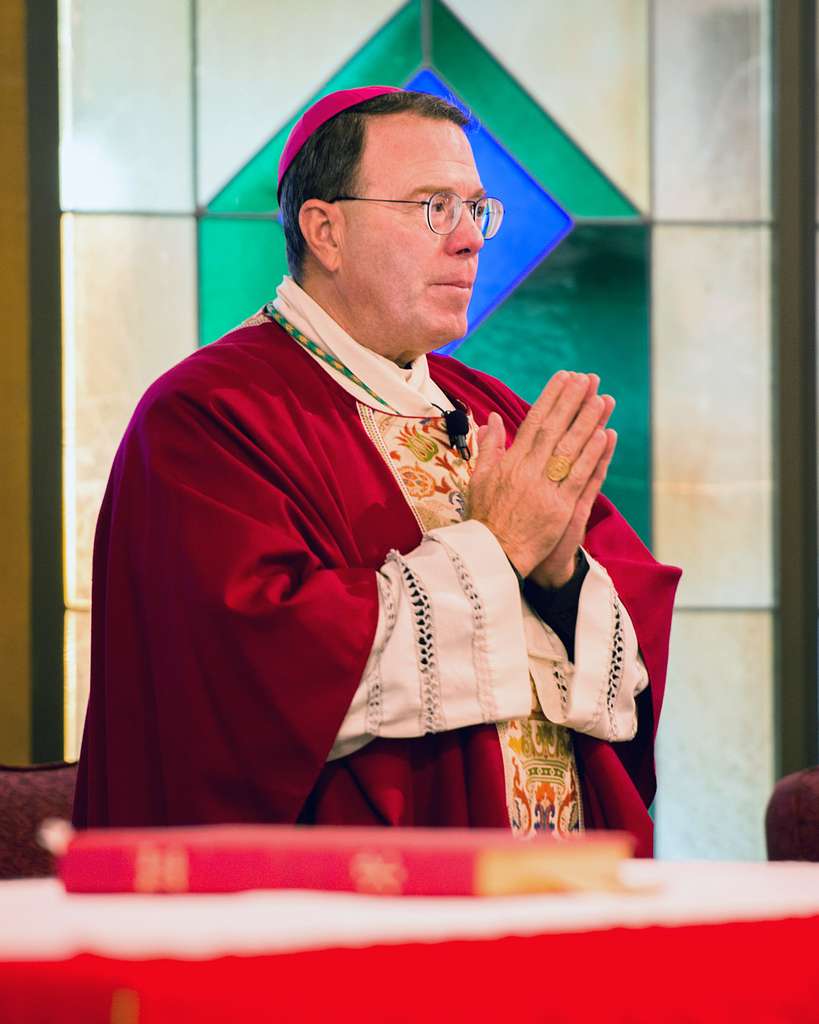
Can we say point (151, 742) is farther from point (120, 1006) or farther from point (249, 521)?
point (120, 1006)

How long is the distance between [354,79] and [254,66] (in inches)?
11.8

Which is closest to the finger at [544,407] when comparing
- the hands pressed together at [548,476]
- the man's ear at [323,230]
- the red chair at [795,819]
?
the hands pressed together at [548,476]

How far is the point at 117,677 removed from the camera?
7.53 ft

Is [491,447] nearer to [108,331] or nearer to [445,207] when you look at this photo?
[445,207]

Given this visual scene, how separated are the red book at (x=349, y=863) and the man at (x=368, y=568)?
1043mm

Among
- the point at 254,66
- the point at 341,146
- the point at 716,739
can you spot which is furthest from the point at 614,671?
the point at 254,66

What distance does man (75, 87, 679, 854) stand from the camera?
2152mm

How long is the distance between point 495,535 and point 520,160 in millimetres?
2443

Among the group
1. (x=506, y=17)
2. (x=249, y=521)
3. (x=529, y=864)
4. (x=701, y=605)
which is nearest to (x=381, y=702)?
(x=249, y=521)

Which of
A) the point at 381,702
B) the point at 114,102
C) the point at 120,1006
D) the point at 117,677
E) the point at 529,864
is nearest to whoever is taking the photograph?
the point at 120,1006

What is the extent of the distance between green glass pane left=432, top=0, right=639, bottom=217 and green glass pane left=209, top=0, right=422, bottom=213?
80 mm

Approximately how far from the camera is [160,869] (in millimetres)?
1061

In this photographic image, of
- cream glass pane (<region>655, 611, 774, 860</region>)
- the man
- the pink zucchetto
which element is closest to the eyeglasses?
the man

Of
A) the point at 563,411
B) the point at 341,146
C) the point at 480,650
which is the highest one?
the point at 341,146
